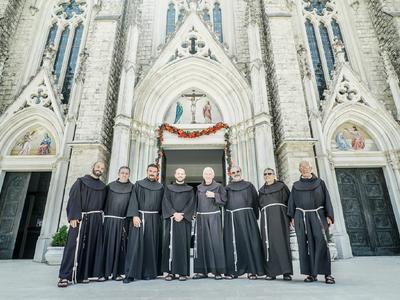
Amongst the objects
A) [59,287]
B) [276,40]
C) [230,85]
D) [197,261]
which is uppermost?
[276,40]

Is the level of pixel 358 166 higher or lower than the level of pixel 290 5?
lower

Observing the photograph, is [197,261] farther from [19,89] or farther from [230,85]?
[19,89]

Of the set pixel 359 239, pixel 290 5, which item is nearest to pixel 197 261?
pixel 359 239

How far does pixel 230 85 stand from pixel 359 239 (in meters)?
6.84

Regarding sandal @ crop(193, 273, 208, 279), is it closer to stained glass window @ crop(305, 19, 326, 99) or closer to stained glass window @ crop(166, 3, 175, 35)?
stained glass window @ crop(305, 19, 326, 99)

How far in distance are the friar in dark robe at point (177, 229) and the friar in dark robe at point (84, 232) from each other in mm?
1034

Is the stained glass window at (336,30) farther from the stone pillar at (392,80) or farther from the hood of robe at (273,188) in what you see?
the hood of robe at (273,188)

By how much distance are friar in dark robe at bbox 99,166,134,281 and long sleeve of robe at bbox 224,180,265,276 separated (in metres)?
1.68

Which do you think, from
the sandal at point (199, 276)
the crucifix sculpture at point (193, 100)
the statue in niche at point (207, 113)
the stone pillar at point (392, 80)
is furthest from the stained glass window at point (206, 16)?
the sandal at point (199, 276)

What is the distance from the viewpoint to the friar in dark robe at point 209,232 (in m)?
4.13

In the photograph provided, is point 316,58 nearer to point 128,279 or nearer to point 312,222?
point 312,222

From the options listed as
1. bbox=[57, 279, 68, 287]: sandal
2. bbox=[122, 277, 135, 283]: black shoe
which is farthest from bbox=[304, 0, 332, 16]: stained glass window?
bbox=[57, 279, 68, 287]: sandal

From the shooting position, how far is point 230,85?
9.85 meters

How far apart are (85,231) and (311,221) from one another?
349 centimetres
